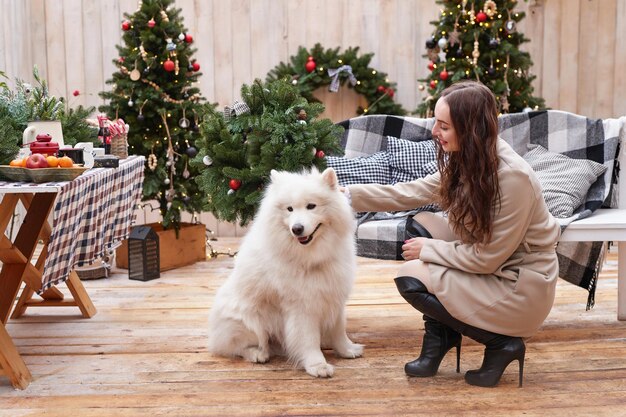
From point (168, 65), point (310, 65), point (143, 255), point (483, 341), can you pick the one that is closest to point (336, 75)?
point (310, 65)

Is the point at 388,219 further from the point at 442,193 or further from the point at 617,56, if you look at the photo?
the point at 617,56

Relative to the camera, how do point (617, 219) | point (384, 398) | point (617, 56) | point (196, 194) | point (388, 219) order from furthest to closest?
point (617, 56) < point (196, 194) < point (388, 219) < point (617, 219) < point (384, 398)

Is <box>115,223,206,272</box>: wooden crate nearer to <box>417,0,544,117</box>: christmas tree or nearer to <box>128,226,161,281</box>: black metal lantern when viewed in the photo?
<box>128,226,161,281</box>: black metal lantern

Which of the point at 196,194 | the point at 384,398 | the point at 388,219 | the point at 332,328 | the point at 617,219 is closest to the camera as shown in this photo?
the point at 384,398

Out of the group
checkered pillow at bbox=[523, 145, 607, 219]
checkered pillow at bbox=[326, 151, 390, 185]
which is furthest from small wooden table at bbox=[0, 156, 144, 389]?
checkered pillow at bbox=[523, 145, 607, 219]

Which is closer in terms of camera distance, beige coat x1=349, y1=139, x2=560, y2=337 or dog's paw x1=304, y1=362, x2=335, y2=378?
beige coat x1=349, y1=139, x2=560, y2=337

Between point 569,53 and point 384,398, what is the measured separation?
417 cm

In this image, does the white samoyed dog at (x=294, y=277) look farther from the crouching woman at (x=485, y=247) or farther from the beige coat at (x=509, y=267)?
the beige coat at (x=509, y=267)

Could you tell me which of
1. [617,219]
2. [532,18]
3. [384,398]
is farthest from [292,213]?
[532,18]

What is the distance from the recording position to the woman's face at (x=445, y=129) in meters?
2.38

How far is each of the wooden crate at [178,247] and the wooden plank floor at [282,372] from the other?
896mm

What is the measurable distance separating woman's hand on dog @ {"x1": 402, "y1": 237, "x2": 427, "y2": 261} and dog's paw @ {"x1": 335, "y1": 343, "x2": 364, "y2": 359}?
50cm

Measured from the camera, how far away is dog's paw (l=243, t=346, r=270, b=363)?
276 cm

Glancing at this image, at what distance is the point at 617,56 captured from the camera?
553 cm
